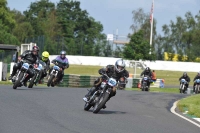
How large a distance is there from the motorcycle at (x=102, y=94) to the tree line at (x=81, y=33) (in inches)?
1523

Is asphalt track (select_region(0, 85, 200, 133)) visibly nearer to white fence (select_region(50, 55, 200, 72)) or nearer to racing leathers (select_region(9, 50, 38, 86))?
racing leathers (select_region(9, 50, 38, 86))

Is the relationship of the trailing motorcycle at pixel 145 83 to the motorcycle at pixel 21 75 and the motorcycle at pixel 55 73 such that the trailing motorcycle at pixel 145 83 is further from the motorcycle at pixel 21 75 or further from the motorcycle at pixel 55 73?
the motorcycle at pixel 21 75

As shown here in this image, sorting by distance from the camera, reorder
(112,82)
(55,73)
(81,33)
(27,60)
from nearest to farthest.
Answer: (112,82) < (27,60) < (55,73) < (81,33)

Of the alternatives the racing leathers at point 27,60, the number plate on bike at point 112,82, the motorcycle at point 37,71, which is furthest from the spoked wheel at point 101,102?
the motorcycle at point 37,71

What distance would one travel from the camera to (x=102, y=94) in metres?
14.6

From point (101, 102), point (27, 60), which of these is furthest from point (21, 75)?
point (101, 102)

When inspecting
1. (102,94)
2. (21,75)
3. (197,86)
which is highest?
(21,75)

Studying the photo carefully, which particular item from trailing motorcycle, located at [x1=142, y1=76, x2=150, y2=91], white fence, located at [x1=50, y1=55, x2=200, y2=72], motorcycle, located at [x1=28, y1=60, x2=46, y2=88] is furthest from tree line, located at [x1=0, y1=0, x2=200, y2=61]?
motorcycle, located at [x1=28, y1=60, x2=46, y2=88]

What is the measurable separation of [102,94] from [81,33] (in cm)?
10444

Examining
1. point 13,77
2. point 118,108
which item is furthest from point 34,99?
point 13,77

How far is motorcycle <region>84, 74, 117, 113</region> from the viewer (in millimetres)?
14406

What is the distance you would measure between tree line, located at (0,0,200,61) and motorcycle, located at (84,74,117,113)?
38.7 m

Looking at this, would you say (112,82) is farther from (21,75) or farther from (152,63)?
(152,63)

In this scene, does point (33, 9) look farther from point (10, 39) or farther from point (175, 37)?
point (10, 39)
